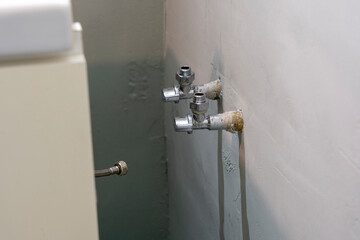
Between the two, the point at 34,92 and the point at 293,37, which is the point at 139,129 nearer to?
the point at 293,37

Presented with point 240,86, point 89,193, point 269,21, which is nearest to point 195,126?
point 240,86

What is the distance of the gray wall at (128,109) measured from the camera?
150 centimetres

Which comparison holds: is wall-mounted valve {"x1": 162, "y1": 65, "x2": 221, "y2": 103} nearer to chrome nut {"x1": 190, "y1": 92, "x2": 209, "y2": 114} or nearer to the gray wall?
chrome nut {"x1": 190, "y1": 92, "x2": 209, "y2": 114}

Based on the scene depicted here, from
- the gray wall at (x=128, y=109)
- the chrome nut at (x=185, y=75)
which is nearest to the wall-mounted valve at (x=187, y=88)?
the chrome nut at (x=185, y=75)

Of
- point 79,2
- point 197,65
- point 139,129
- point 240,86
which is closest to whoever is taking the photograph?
point 240,86

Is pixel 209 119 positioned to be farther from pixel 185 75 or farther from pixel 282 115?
pixel 282 115

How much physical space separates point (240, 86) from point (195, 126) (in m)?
0.11

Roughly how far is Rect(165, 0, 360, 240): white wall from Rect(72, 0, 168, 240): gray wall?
34cm

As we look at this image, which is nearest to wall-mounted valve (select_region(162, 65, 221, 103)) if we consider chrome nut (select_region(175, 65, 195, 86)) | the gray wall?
chrome nut (select_region(175, 65, 195, 86))

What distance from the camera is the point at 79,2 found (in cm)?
144

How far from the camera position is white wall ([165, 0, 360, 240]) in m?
0.57

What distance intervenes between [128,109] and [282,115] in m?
0.95

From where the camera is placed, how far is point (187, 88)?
39.5 inches

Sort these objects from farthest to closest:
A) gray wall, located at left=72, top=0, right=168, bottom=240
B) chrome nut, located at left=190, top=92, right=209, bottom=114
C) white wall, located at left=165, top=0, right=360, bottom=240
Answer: gray wall, located at left=72, top=0, right=168, bottom=240, chrome nut, located at left=190, top=92, right=209, bottom=114, white wall, located at left=165, top=0, right=360, bottom=240
